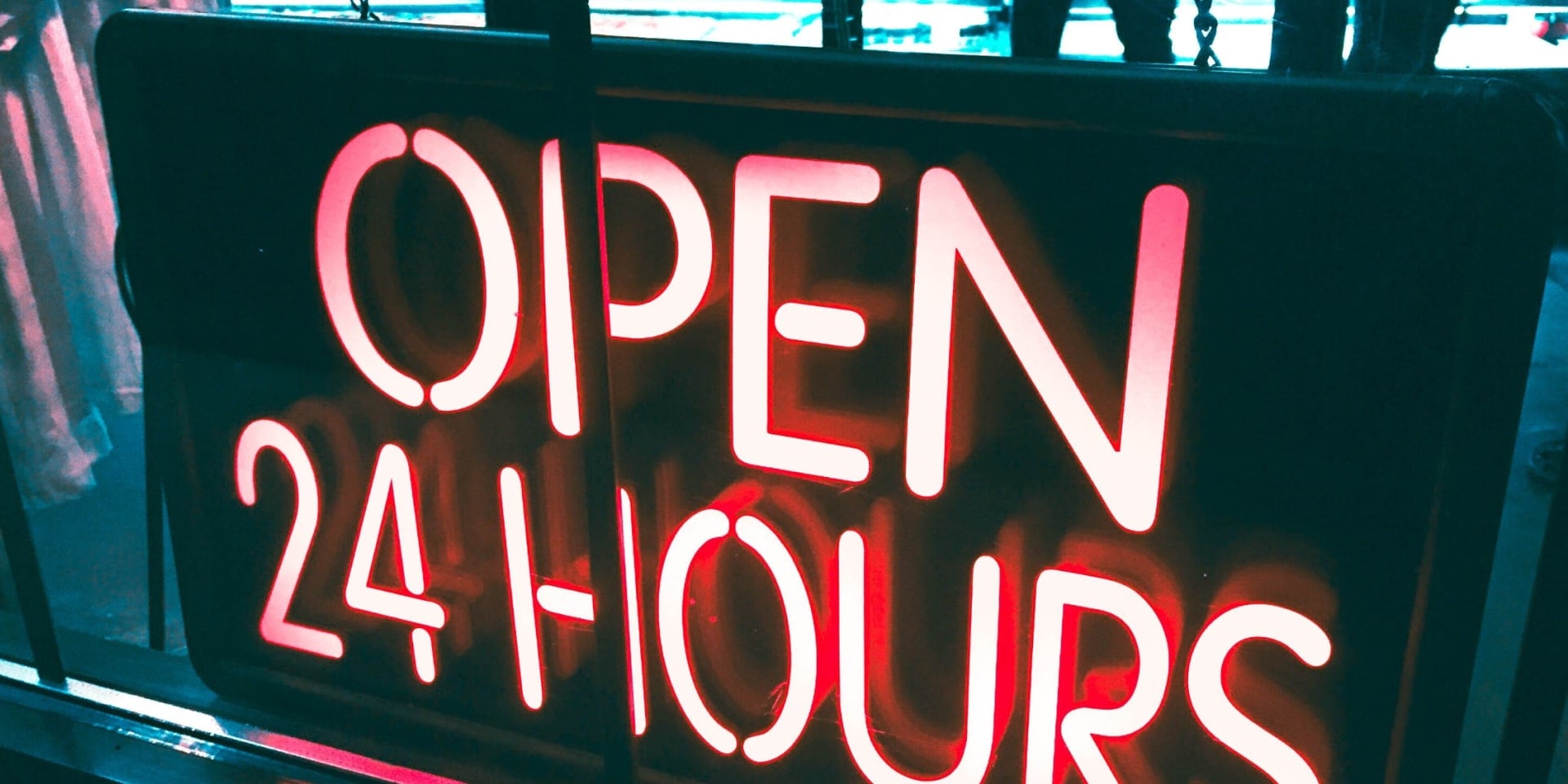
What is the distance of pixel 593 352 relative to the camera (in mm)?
955

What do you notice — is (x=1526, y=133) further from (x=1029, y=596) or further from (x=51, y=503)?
(x=51, y=503)

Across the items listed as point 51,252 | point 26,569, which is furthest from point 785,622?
point 51,252

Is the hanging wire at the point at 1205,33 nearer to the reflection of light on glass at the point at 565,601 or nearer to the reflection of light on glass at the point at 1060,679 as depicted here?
the reflection of light on glass at the point at 1060,679

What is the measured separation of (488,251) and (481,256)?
0.04ft

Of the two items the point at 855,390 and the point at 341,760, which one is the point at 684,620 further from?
the point at 341,760

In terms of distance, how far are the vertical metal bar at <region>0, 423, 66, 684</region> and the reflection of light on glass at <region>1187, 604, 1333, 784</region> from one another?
1380 mm

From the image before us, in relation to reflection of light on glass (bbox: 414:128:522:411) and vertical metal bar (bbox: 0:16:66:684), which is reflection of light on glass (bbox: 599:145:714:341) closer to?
reflection of light on glass (bbox: 414:128:522:411)

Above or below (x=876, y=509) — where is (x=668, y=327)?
above

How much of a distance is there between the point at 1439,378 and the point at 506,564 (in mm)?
845

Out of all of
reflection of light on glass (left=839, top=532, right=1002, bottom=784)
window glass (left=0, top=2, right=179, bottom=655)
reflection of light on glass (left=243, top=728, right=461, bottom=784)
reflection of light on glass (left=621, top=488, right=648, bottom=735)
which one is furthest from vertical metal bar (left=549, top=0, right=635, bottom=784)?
window glass (left=0, top=2, right=179, bottom=655)

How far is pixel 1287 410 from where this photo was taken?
0.83 meters

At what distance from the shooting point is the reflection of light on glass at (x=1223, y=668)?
34.6 inches

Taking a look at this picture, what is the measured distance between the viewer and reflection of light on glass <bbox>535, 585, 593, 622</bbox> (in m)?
1.13

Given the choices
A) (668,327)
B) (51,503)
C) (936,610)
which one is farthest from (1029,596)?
(51,503)
